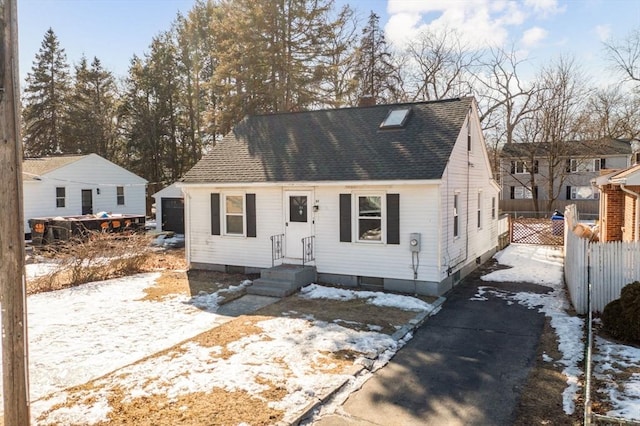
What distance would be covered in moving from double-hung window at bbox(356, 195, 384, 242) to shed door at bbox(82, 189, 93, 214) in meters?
20.3

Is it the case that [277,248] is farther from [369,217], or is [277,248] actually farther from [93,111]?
[93,111]

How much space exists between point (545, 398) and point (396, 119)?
913cm

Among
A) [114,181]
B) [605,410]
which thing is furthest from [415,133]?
[114,181]

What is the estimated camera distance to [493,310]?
30.9 ft

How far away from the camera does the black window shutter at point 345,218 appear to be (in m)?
11.4

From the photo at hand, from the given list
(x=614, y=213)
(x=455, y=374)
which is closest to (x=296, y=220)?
(x=455, y=374)

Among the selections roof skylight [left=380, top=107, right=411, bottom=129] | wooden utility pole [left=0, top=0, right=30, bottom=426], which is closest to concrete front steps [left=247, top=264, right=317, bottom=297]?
roof skylight [left=380, top=107, right=411, bottom=129]

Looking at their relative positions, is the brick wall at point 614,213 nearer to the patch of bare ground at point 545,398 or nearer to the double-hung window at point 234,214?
the patch of bare ground at point 545,398

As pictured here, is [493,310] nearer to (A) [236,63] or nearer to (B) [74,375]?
(B) [74,375]

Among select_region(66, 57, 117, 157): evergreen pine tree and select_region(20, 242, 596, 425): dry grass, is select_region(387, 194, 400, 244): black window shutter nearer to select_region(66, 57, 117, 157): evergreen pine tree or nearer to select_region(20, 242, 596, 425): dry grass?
select_region(20, 242, 596, 425): dry grass

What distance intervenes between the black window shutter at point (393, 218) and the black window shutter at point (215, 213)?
5.26 m

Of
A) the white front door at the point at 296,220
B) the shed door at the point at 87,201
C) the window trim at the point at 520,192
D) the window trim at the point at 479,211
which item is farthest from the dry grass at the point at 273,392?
the window trim at the point at 520,192

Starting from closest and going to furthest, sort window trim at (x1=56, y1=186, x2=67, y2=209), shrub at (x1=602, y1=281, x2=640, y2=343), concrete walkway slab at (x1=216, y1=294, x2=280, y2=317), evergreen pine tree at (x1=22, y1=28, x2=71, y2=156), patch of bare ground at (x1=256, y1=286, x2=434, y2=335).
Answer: shrub at (x1=602, y1=281, x2=640, y2=343), patch of bare ground at (x1=256, y1=286, x2=434, y2=335), concrete walkway slab at (x1=216, y1=294, x2=280, y2=317), window trim at (x1=56, y1=186, x2=67, y2=209), evergreen pine tree at (x1=22, y1=28, x2=71, y2=156)

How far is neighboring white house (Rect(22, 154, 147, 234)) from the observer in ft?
74.1
